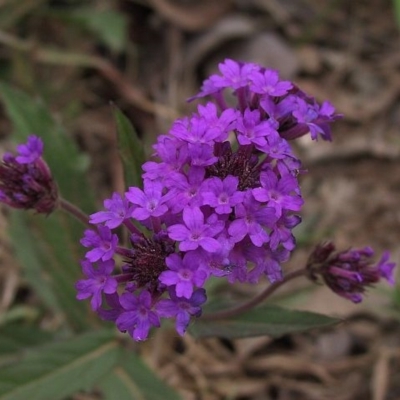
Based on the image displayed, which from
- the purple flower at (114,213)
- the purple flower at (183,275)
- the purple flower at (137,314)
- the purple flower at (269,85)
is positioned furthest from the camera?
Result: the purple flower at (269,85)

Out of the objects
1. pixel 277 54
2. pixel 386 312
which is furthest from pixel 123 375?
pixel 277 54

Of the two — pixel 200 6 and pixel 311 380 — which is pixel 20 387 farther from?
pixel 200 6

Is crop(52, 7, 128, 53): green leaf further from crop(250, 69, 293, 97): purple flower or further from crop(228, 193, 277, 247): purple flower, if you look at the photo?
crop(228, 193, 277, 247): purple flower

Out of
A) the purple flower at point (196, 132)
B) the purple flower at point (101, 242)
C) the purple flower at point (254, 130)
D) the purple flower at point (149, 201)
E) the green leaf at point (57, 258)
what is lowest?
the green leaf at point (57, 258)

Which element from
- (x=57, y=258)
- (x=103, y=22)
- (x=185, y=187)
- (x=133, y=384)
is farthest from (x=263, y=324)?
(x=103, y=22)

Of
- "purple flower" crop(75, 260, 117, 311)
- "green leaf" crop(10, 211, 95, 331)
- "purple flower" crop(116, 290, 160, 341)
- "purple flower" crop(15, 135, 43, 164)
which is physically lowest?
"green leaf" crop(10, 211, 95, 331)

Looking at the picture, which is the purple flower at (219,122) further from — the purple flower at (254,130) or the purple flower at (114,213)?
the purple flower at (114,213)

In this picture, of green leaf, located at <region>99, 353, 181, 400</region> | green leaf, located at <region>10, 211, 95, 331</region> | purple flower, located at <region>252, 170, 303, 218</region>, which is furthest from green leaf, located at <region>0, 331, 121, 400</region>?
purple flower, located at <region>252, 170, 303, 218</region>

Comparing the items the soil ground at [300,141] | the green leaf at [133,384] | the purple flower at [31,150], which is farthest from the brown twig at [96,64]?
the purple flower at [31,150]
